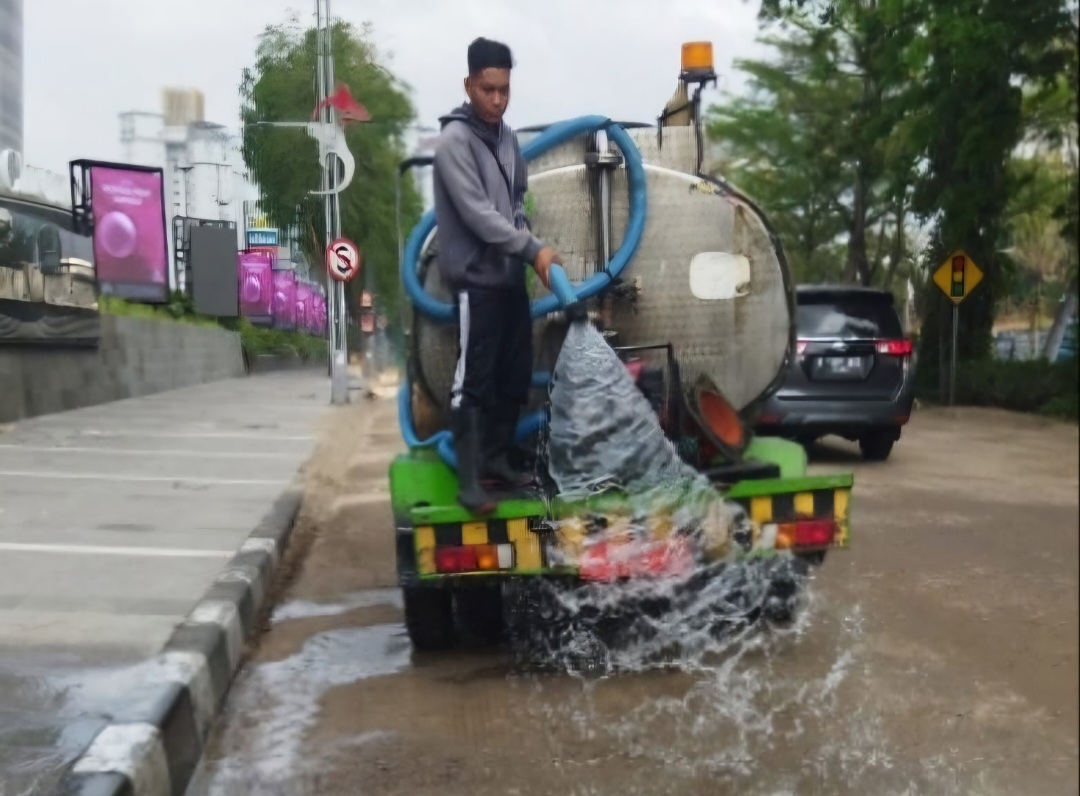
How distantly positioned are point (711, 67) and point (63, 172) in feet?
4.78

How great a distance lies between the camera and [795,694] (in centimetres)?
379

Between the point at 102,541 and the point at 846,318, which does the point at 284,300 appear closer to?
the point at 846,318

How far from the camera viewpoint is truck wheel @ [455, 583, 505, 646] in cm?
455

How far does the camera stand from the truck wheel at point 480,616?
4551 millimetres

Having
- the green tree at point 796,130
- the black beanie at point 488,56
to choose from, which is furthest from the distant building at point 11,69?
the green tree at point 796,130

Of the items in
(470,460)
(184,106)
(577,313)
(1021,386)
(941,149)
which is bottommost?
(470,460)

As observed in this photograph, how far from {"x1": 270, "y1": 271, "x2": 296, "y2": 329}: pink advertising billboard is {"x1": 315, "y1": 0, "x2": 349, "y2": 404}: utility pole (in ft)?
0.28

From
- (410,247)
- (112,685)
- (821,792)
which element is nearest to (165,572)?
(112,685)

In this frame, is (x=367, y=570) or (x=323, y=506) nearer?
(x=367, y=570)

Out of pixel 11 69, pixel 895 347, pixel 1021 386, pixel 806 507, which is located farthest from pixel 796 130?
pixel 11 69

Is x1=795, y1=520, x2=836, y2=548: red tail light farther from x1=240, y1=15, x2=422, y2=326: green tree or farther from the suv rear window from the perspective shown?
x1=240, y1=15, x2=422, y2=326: green tree

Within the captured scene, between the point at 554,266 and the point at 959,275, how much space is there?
5.11 feet

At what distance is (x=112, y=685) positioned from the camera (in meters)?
3.62

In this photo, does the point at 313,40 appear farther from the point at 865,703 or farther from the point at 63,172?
the point at 865,703
